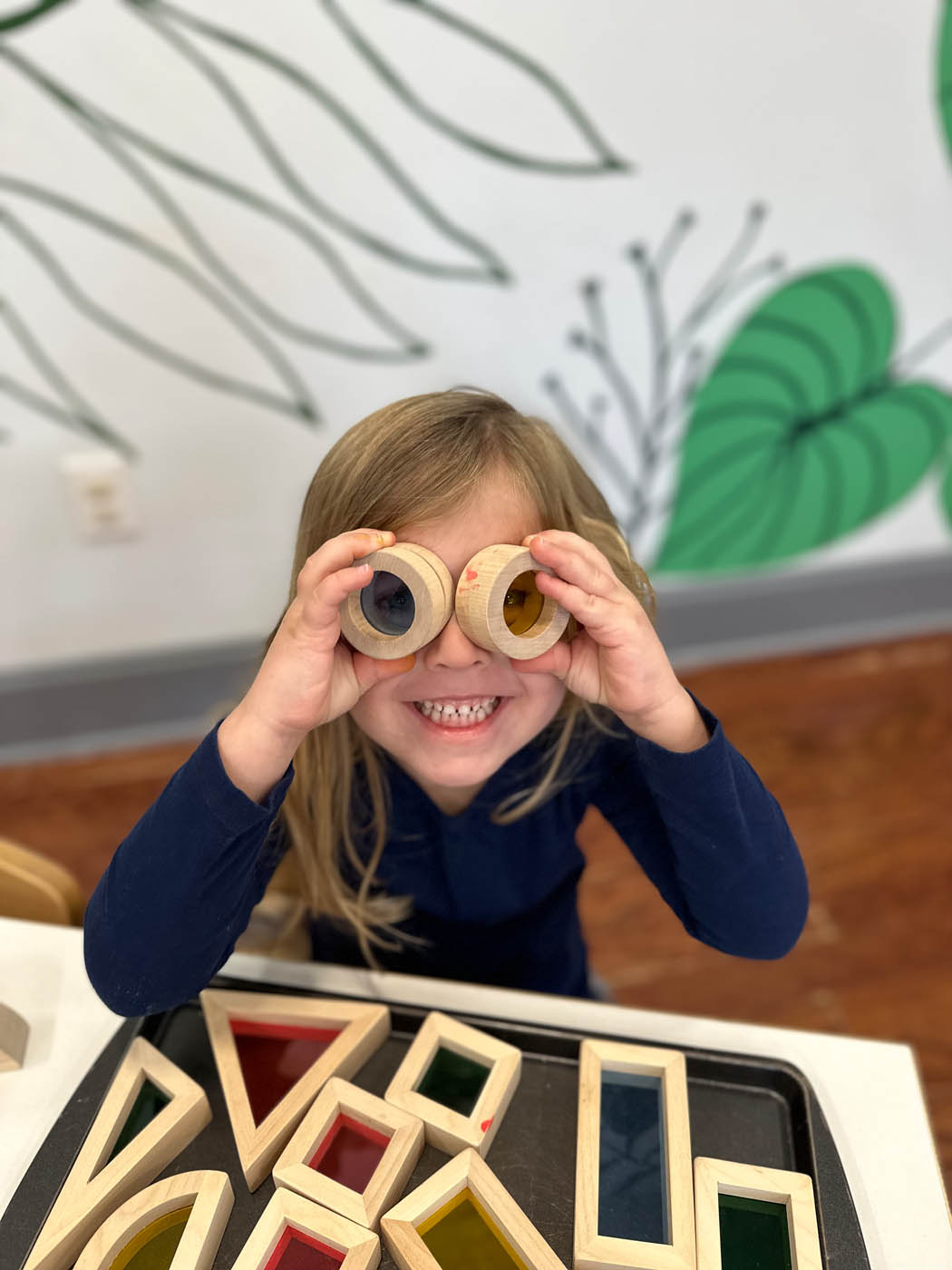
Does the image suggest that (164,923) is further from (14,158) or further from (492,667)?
(14,158)

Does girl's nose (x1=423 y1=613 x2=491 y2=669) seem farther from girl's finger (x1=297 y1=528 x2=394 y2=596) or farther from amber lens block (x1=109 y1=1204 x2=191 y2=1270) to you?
amber lens block (x1=109 y1=1204 x2=191 y2=1270)

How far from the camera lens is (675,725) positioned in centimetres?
66

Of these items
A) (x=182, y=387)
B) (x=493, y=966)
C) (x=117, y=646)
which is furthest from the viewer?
(x=117, y=646)

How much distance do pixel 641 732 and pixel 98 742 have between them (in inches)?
51.6

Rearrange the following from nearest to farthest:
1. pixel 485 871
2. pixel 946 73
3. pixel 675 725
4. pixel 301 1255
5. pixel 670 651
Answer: pixel 301 1255, pixel 675 725, pixel 485 871, pixel 946 73, pixel 670 651

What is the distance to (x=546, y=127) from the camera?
4.37 feet

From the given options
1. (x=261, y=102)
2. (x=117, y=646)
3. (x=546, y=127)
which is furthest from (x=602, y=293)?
(x=117, y=646)

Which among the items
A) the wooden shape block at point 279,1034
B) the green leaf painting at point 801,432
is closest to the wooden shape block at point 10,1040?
the wooden shape block at point 279,1034

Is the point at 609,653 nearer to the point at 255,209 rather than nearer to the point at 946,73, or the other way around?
the point at 255,209

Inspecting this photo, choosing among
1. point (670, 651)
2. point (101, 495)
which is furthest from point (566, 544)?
point (670, 651)

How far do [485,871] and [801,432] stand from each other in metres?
1.13

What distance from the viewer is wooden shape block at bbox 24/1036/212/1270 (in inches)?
21.9

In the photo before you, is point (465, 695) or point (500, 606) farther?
point (465, 695)

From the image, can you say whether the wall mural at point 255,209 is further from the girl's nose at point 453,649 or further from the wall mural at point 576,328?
the girl's nose at point 453,649
